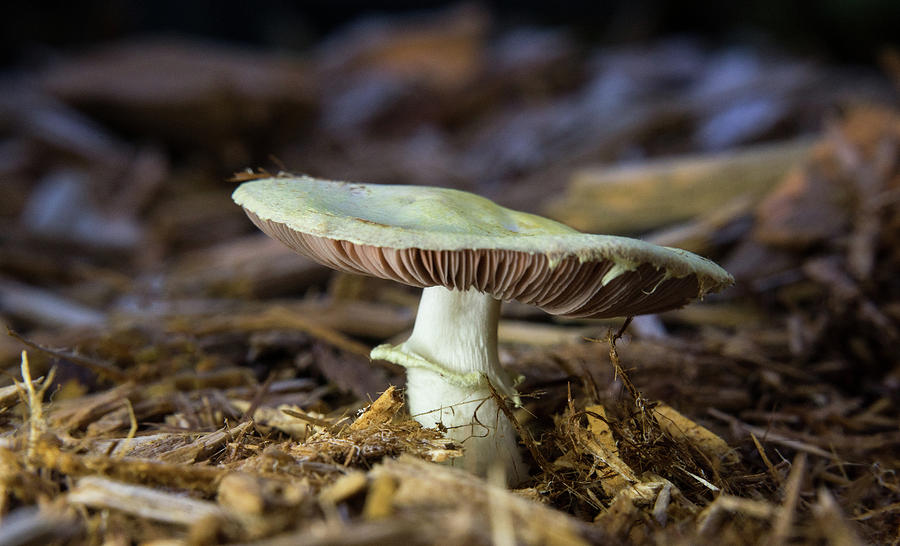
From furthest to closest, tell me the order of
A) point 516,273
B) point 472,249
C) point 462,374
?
point 462,374, point 516,273, point 472,249

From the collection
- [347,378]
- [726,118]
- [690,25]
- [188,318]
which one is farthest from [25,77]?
[690,25]

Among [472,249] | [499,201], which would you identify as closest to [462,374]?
[472,249]

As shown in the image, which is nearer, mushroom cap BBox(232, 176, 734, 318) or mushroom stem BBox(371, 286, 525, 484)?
mushroom cap BBox(232, 176, 734, 318)

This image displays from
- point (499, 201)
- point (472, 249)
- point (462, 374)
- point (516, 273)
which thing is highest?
point (472, 249)

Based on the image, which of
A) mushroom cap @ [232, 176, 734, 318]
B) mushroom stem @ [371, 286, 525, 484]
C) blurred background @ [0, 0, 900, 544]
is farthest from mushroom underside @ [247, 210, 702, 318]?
blurred background @ [0, 0, 900, 544]

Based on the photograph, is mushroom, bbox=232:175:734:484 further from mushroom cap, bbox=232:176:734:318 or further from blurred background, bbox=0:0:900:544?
blurred background, bbox=0:0:900:544

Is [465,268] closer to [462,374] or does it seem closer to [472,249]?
[472,249]

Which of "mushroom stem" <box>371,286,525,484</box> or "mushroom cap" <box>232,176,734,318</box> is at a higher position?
"mushroom cap" <box>232,176,734,318</box>

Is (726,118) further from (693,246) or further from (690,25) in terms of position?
(690,25)
